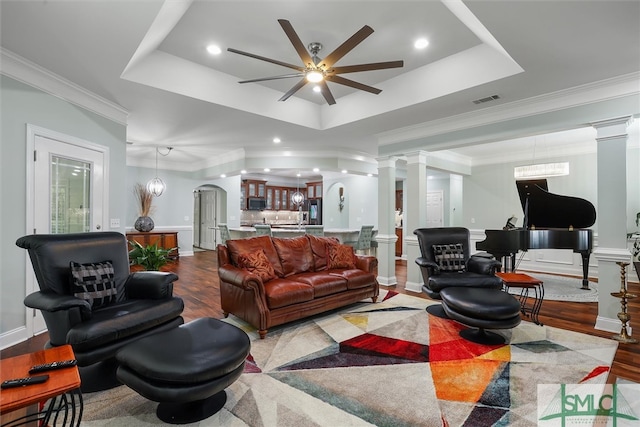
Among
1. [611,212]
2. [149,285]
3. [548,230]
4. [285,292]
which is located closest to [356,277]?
→ [285,292]

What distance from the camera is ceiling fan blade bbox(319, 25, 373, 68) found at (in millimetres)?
2291

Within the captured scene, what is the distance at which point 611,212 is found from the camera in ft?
11.5

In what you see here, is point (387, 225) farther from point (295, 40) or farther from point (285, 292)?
point (295, 40)

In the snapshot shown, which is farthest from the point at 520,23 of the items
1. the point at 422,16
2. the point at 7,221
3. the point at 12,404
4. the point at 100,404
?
the point at 7,221

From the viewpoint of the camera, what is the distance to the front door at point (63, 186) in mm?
3309

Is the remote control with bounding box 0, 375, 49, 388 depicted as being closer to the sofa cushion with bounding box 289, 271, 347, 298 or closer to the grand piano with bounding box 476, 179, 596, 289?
the sofa cushion with bounding box 289, 271, 347, 298

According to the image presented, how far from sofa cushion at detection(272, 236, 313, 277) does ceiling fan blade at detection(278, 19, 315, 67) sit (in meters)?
2.29

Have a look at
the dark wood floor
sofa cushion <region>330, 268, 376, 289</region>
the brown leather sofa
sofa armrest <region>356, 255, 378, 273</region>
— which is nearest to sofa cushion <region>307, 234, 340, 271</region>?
the brown leather sofa

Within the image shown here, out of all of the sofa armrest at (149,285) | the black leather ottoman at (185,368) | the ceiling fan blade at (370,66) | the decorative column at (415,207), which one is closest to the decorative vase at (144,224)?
the sofa armrest at (149,285)

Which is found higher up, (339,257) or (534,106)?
(534,106)

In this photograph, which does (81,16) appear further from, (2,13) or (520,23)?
(520,23)

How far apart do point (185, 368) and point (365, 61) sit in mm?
3526

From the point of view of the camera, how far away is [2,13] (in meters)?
2.36

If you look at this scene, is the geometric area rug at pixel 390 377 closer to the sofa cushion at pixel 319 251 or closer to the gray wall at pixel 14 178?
the sofa cushion at pixel 319 251
